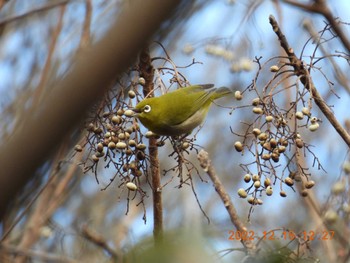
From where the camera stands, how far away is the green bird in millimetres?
3328

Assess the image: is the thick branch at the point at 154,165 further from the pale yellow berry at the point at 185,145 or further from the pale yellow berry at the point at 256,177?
the pale yellow berry at the point at 256,177

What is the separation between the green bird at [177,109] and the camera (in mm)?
3328

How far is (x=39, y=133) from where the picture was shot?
59 cm

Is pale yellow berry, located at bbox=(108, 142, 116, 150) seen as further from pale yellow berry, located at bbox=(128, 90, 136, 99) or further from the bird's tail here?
the bird's tail

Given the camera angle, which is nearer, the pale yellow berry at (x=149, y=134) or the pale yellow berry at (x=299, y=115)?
the pale yellow berry at (x=299, y=115)

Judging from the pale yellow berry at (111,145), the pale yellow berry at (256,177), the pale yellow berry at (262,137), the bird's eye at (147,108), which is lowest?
the pale yellow berry at (256,177)

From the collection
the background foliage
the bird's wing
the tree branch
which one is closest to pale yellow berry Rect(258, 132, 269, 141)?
the background foliage

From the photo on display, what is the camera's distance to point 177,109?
3.72 meters

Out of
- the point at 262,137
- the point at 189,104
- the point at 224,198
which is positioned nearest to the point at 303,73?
the point at 262,137

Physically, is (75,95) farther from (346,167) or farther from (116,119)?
(346,167)

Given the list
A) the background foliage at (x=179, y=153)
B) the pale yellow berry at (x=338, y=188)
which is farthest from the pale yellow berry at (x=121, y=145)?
the pale yellow berry at (x=338, y=188)

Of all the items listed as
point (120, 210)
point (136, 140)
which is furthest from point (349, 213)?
point (120, 210)

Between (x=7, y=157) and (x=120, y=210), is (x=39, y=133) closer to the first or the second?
(x=7, y=157)

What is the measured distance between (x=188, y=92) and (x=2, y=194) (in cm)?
306
